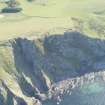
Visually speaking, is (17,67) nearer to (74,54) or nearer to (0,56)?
(0,56)

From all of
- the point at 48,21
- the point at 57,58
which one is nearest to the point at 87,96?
the point at 57,58

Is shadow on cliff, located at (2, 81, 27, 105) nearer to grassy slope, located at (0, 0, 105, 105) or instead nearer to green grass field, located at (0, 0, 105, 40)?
grassy slope, located at (0, 0, 105, 105)

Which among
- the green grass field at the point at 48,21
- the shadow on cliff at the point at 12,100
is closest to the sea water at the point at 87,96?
the shadow on cliff at the point at 12,100

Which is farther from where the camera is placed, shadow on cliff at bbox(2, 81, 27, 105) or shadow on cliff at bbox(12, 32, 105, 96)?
shadow on cliff at bbox(12, 32, 105, 96)

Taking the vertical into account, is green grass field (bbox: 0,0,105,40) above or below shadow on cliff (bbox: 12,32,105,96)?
above

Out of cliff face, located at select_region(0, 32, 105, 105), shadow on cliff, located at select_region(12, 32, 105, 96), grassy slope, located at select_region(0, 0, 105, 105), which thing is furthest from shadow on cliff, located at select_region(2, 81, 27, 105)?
grassy slope, located at select_region(0, 0, 105, 105)

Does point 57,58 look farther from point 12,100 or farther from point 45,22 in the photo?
point 12,100

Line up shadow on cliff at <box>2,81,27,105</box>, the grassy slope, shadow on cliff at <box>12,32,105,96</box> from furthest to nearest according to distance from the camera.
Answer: the grassy slope → shadow on cliff at <box>12,32,105,96</box> → shadow on cliff at <box>2,81,27,105</box>

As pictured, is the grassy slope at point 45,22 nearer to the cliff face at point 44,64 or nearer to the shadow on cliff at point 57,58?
the cliff face at point 44,64
